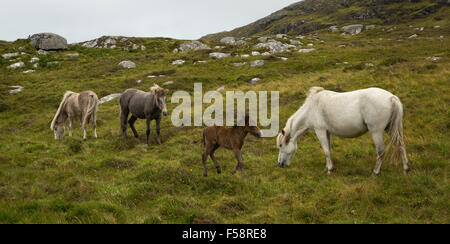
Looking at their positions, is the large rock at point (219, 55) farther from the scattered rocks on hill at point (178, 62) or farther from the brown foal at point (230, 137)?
the brown foal at point (230, 137)

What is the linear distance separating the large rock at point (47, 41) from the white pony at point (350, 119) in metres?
48.0

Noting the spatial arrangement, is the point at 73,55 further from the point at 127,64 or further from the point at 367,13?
the point at 367,13

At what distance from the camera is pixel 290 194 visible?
727 cm

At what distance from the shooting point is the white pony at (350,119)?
25.5 feet

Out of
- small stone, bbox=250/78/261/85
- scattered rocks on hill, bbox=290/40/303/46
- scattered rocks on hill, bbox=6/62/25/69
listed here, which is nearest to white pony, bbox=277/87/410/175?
small stone, bbox=250/78/261/85

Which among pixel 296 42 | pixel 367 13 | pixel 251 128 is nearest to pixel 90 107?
pixel 251 128

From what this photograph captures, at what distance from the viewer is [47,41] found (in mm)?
45031

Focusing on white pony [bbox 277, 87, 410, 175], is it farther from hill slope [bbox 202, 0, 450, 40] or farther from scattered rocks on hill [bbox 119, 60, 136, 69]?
hill slope [bbox 202, 0, 450, 40]
